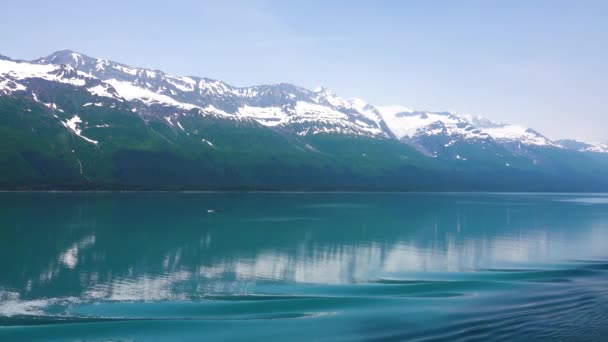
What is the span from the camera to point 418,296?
4150 centimetres

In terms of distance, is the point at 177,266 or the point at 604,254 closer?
the point at 177,266

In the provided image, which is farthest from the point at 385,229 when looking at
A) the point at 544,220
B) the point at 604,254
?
the point at 544,220

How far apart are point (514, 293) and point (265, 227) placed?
56854 mm

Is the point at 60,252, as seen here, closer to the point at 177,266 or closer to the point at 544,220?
the point at 177,266

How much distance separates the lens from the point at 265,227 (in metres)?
94.4

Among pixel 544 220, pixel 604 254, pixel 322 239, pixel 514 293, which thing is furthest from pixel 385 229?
pixel 514 293

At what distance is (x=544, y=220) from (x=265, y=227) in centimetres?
6591

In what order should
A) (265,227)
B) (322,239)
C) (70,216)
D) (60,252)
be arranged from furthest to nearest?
(70,216) → (265,227) → (322,239) → (60,252)

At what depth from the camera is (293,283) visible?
46.1 m

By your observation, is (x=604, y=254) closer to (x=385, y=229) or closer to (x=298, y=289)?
(x=385, y=229)

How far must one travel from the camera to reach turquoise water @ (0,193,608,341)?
31.5 metres

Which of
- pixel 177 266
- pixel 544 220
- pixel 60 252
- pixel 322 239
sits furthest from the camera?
pixel 544 220

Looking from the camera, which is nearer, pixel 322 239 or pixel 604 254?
pixel 604 254

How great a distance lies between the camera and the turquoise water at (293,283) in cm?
3148
